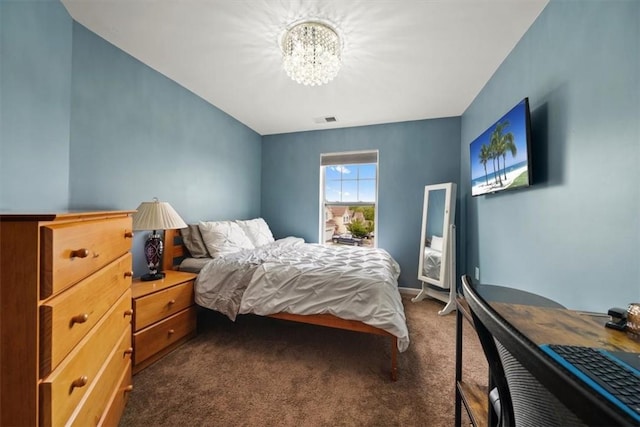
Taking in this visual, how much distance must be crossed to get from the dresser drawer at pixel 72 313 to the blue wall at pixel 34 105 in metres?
0.83

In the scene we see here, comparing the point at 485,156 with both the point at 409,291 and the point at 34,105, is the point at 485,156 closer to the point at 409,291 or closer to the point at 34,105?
the point at 409,291

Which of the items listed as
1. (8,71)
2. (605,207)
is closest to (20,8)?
(8,71)

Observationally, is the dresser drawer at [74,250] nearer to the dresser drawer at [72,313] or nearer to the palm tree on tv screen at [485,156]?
the dresser drawer at [72,313]

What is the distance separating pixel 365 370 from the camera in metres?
1.77

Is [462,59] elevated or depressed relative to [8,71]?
elevated

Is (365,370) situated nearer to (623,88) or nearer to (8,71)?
(623,88)

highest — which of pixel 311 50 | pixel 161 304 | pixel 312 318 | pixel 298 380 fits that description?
pixel 311 50

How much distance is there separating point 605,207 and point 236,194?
3666 mm

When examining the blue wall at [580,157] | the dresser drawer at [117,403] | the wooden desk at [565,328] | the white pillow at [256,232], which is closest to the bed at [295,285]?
the white pillow at [256,232]

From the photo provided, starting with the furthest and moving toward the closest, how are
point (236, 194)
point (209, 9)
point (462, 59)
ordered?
point (236, 194)
point (462, 59)
point (209, 9)

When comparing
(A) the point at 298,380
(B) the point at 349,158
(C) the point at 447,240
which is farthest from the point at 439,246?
(A) the point at 298,380

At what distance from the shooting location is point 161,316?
6.01 feet

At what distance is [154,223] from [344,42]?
2148 mm

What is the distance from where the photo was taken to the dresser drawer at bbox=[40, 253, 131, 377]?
0.73 meters
